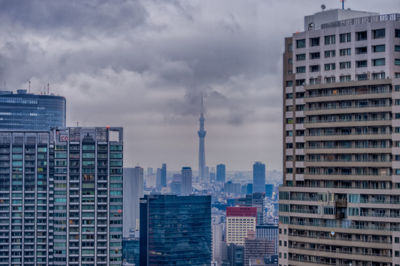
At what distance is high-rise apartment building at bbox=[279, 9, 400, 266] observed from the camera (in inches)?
4149

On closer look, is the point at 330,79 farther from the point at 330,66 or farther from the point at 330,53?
the point at 330,53

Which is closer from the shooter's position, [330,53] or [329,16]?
[330,53]

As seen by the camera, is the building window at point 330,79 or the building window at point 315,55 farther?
the building window at point 315,55

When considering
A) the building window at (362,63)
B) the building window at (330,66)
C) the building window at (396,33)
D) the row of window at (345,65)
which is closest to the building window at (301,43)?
the row of window at (345,65)

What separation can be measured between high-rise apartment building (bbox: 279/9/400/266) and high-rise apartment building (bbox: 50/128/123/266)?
8409cm

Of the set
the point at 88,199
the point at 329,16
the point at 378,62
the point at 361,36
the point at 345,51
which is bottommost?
the point at 88,199

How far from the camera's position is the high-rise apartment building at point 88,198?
634 feet

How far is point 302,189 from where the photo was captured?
114m

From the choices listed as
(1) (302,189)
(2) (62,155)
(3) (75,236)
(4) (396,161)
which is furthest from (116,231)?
(4) (396,161)

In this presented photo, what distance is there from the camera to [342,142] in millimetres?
110188

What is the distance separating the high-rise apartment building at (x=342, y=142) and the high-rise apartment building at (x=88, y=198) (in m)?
84.1

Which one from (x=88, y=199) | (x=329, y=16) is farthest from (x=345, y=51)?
(x=88, y=199)

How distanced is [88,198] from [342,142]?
320 ft

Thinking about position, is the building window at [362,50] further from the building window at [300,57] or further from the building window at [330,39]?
the building window at [300,57]
